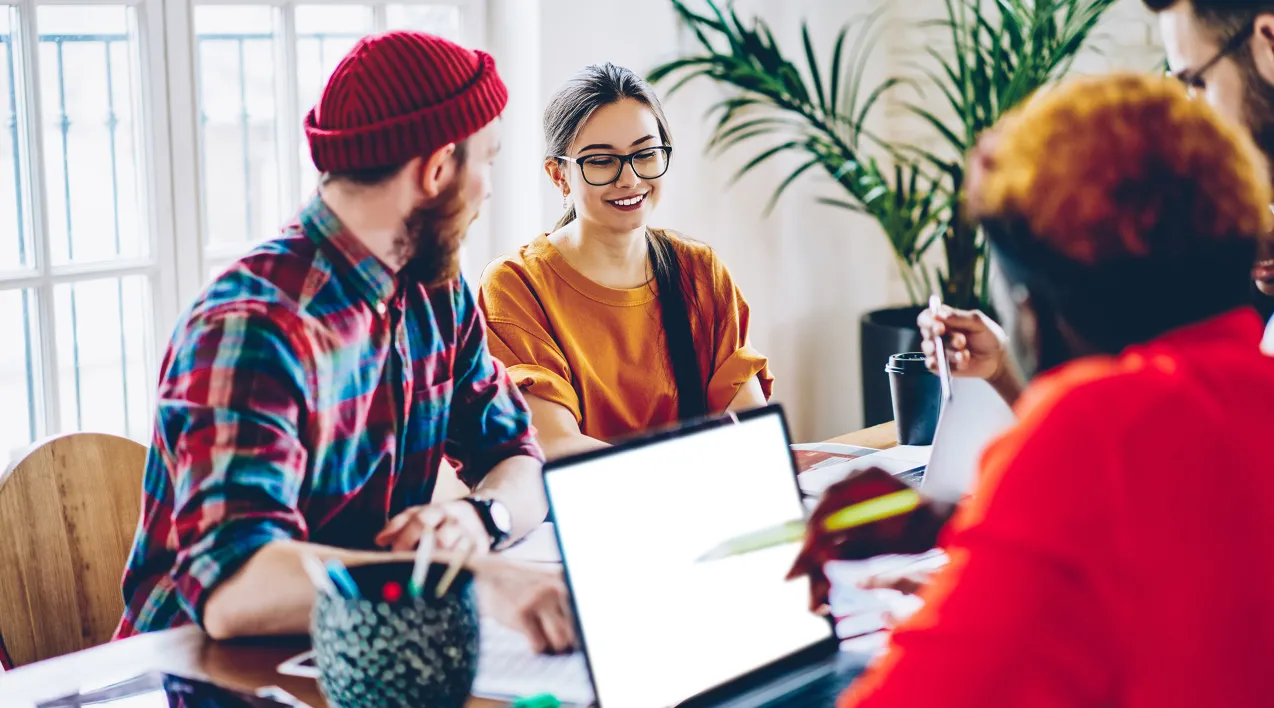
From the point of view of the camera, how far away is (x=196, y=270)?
2.52 metres

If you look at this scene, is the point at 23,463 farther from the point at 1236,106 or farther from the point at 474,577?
the point at 1236,106

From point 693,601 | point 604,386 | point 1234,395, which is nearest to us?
point 1234,395

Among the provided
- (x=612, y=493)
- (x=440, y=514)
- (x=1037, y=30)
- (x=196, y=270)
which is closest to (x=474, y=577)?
(x=612, y=493)

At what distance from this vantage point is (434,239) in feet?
4.66

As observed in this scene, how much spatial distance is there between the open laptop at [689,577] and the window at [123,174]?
162 centimetres

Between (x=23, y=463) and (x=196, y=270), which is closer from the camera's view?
(x=23, y=463)

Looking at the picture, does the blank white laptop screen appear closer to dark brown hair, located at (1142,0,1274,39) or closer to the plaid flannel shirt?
the plaid flannel shirt

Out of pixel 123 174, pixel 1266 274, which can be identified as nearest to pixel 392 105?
pixel 1266 274

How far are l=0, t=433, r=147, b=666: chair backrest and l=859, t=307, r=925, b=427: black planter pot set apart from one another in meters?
2.14

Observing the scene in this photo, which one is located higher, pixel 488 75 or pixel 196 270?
pixel 488 75

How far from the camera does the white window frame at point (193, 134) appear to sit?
2420 millimetres

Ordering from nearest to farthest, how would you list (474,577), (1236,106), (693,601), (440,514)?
(474,577) → (693,601) → (440,514) → (1236,106)

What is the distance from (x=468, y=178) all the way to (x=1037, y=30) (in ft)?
7.18

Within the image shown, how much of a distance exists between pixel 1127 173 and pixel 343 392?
2.93ft
